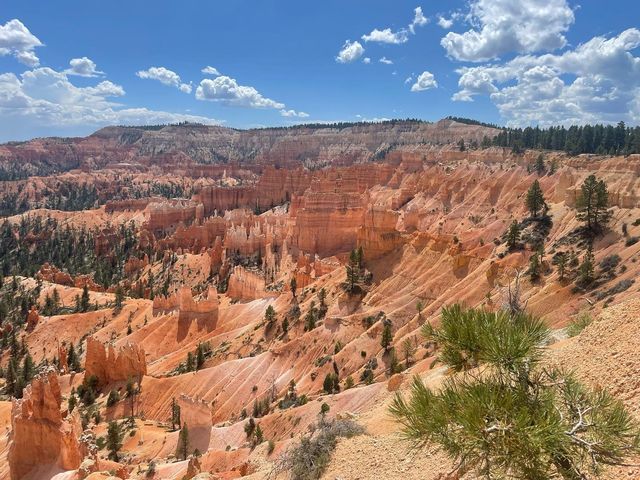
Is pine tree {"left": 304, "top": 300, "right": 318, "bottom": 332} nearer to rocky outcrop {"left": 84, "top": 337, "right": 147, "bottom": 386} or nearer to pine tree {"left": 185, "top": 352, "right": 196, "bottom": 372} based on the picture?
pine tree {"left": 185, "top": 352, "right": 196, "bottom": 372}

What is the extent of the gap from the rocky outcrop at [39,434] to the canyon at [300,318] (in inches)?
3.6

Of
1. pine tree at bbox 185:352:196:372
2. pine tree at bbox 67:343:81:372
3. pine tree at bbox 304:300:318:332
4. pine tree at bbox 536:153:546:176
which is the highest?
pine tree at bbox 536:153:546:176

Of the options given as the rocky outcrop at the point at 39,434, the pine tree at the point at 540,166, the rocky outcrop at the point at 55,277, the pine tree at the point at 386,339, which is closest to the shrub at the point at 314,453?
the rocky outcrop at the point at 39,434

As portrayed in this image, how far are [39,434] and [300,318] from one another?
2458cm

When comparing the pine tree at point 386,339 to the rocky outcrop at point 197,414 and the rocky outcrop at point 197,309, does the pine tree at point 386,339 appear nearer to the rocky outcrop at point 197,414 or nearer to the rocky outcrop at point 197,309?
the rocky outcrop at point 197,414

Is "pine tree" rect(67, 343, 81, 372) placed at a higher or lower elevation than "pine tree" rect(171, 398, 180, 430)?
lower

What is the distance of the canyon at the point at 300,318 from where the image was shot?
19.6 metres

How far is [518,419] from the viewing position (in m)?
6.31

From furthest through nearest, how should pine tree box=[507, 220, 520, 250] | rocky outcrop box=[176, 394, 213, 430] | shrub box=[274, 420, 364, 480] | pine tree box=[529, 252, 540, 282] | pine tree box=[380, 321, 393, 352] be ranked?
1. pine tree box=[507, 220, 520, 250]
2. pine tree box=[529, 252, 540, 282]
3. pine tree box=[380, 321, 393, 352]
4. rocky outcrop box=[176, 394, 213, 430]
5. shrub box=[274, 420, 364, 480]

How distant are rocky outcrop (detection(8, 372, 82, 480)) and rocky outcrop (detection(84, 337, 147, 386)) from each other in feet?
60.7

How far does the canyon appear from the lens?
19.6m

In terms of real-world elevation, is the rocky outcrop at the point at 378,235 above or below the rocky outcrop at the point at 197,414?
above

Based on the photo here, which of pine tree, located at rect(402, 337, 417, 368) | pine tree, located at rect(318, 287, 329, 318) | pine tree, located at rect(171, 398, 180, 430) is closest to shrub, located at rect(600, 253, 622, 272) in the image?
pine tree, located at rect(402, 337, 417, 368)

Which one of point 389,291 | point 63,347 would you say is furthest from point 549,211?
point 63,347
